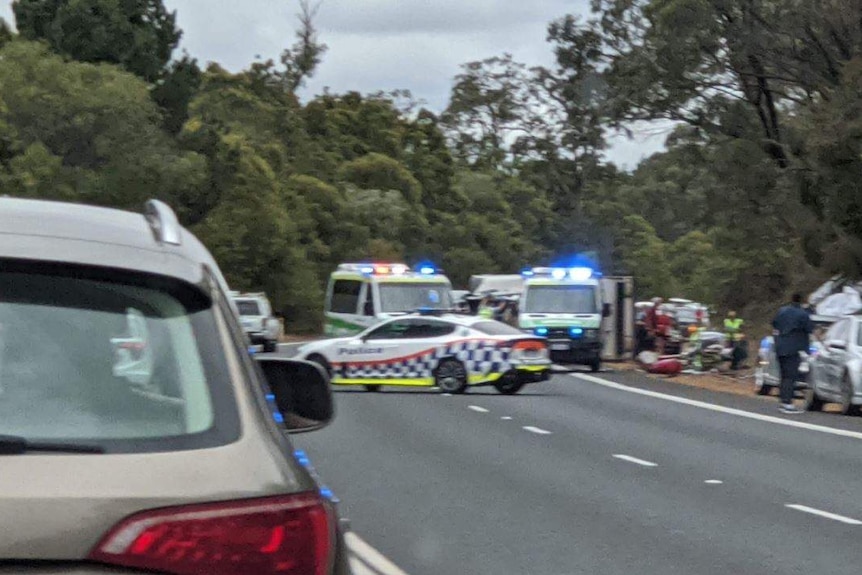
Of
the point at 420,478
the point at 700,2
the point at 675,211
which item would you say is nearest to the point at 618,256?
the point at 675,211

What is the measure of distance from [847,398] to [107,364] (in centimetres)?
2019

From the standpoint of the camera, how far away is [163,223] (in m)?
3.85

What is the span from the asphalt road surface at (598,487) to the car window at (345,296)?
12834 mm

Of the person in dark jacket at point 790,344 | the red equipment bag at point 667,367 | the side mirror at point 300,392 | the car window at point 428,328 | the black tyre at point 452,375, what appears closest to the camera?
the side mirror at point 300,392

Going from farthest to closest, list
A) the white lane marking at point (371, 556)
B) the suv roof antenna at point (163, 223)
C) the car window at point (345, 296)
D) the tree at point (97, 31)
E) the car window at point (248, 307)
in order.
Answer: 1. the tree at point (97, 31)
2. the car window at point (248, 307)
3. the car window at point (345, 296)
4. the white lane marking at point (371, 556)
5. the suv roof antenna at point (163, 223)

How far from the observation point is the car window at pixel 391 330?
28953 mm

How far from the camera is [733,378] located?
3506cm

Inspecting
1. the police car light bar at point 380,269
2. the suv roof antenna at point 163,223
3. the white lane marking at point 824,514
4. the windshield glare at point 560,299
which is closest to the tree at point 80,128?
the police car light bar at point 380,269

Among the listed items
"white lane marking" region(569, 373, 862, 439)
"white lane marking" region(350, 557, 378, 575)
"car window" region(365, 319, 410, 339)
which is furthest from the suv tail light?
"car window" region(365, 319, 410, 339)

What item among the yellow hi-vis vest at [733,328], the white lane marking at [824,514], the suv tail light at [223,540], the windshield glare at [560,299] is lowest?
the white lane marking at [824,514]

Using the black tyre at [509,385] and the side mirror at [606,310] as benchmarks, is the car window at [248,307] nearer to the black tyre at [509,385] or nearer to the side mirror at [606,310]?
the side mirror at [606,310]

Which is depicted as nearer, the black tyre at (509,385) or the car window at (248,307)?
the black tyre at (509,385)

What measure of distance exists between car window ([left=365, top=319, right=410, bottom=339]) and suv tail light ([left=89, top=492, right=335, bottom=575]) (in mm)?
25676

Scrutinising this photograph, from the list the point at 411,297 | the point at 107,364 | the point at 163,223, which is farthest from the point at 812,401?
the point at 107,364
